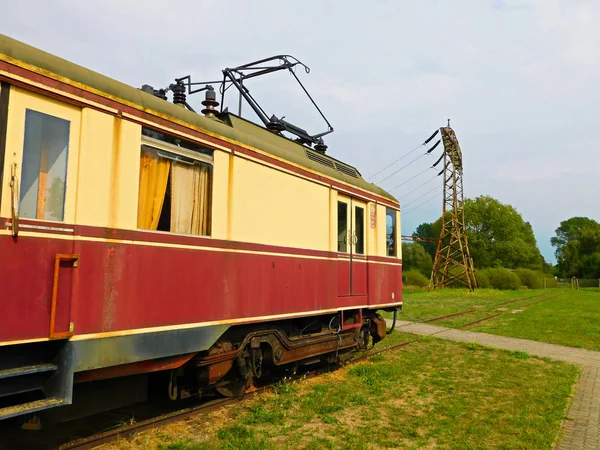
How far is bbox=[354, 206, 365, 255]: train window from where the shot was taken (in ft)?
27.9

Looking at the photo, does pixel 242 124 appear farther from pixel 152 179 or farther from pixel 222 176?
pixel 152 179

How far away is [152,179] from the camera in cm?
461

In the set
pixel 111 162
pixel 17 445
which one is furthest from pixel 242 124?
pixel 17 445

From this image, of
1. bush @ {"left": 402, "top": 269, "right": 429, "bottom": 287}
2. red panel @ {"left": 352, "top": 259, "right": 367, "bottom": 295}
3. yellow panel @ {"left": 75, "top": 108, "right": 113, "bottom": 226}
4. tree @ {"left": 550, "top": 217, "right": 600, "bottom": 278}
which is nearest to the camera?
yellow panel @ {"left": 75, "top": 108, "right": 113, "bottom": 226}

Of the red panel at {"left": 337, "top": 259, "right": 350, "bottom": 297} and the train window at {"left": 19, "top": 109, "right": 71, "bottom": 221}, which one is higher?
the train window at {"left": 19, "top": 109, "right": 71, "bottom": 221}

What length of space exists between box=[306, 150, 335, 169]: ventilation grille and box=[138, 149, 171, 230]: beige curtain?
3359 millimetres

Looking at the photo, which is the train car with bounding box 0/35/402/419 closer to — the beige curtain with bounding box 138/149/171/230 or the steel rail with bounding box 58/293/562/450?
the beige curtain with bounding box 138/149/171/230

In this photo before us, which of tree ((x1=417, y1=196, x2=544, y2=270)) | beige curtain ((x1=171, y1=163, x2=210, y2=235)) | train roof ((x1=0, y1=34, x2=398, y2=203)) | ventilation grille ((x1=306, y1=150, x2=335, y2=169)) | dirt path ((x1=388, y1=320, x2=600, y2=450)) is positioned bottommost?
dirt path ((x1=388, y1=320, x2=600, y2=450))

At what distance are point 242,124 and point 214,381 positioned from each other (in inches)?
132

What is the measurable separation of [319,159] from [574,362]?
715cm

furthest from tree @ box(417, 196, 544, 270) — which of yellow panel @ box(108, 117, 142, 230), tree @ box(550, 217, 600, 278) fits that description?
yellow panel @ box(108, 117, 142, 230)

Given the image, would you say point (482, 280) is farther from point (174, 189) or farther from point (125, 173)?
point (125, 173)

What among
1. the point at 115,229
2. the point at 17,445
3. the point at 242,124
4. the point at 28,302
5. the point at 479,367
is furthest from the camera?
the point at 479,367

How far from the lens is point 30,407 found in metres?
3.55
